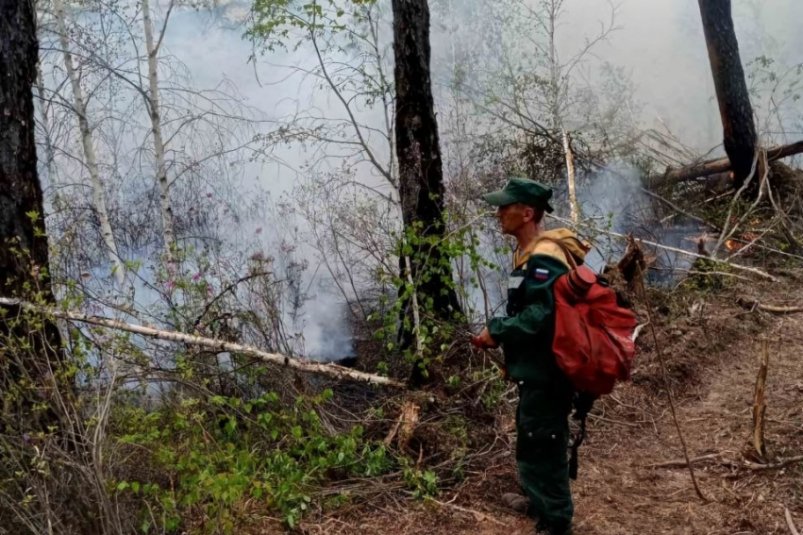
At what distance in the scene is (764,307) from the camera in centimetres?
675

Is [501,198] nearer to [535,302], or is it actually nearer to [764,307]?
[535,302]

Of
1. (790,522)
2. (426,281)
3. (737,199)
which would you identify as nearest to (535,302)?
(790,522)

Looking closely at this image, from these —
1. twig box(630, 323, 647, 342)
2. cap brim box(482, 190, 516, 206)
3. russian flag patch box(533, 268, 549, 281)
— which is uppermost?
cap brim box(482, 190, 516, 206)

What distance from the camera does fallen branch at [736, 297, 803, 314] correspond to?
663cm

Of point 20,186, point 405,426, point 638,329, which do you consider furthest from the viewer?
point 638,329

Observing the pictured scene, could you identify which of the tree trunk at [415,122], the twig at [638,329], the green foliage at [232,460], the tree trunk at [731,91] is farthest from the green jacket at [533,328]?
the tree trunk at [731,91]

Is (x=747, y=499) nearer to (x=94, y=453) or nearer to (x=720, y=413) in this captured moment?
(x=720, y=413)

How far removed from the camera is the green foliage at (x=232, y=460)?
335 centimetres

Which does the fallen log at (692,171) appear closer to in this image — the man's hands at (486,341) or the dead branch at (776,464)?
the dead branch at (776,464)

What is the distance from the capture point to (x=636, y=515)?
3.67 meters

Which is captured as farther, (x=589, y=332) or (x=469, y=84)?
(x=469, y=84)

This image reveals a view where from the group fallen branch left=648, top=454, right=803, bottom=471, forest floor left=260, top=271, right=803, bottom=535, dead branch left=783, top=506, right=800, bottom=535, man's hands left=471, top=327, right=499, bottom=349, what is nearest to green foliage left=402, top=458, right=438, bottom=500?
forest floor left=260, top=271, right=803, bottom=535

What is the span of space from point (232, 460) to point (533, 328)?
1965mm

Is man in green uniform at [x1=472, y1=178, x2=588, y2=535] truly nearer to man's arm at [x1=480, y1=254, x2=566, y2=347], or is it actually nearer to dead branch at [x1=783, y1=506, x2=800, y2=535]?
man's arm at [x1=480, y1=254, x2=566, y2=347]
